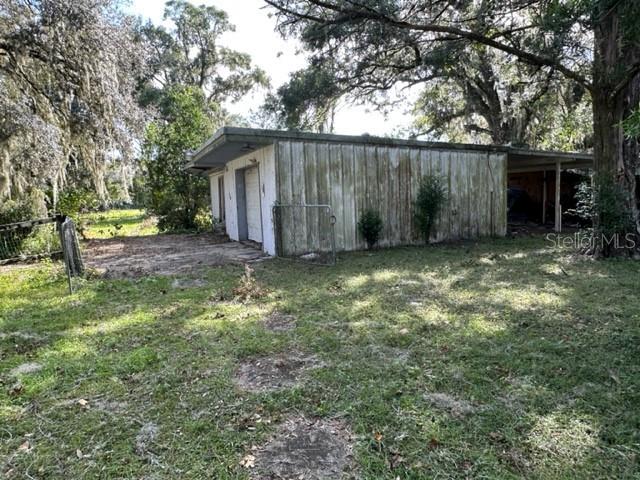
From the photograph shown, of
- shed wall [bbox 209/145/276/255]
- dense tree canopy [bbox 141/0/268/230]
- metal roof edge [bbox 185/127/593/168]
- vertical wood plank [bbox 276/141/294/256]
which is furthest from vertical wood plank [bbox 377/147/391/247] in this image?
dense tree canopy [bbox 141/0/268/230]

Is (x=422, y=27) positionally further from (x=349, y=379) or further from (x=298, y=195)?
(x=349, y=379)

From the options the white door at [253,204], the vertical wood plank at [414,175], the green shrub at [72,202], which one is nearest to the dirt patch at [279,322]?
the white door at [253,204]

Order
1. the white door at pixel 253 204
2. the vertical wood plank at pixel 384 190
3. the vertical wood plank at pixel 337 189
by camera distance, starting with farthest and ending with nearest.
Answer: the white door at pixel 253 204, the vertical wood plank at pixel 384 190, the vertical wood plank at pixel 337 189

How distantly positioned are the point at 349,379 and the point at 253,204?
23.6 feet

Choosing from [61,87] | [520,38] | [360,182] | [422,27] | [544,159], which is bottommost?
[360,182]

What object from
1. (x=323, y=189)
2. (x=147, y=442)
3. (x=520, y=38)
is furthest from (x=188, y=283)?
(x=520, y=38)

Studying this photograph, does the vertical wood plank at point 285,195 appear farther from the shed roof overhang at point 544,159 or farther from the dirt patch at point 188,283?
the shed roof overhang at point 544,159

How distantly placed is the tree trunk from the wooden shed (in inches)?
115

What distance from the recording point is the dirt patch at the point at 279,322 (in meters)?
3.67

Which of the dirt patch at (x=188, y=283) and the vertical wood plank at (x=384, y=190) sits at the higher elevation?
the vertical wood plank at (x=384, y=190)

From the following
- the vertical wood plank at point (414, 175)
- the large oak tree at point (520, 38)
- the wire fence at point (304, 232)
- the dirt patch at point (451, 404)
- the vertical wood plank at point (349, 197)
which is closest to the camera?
the dirt patch at point (451, 404)

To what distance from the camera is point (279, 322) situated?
12.6ft

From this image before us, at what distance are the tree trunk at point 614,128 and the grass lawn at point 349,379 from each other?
6.84 ft

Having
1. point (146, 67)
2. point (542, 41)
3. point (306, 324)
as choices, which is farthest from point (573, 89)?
point (306, 324)
